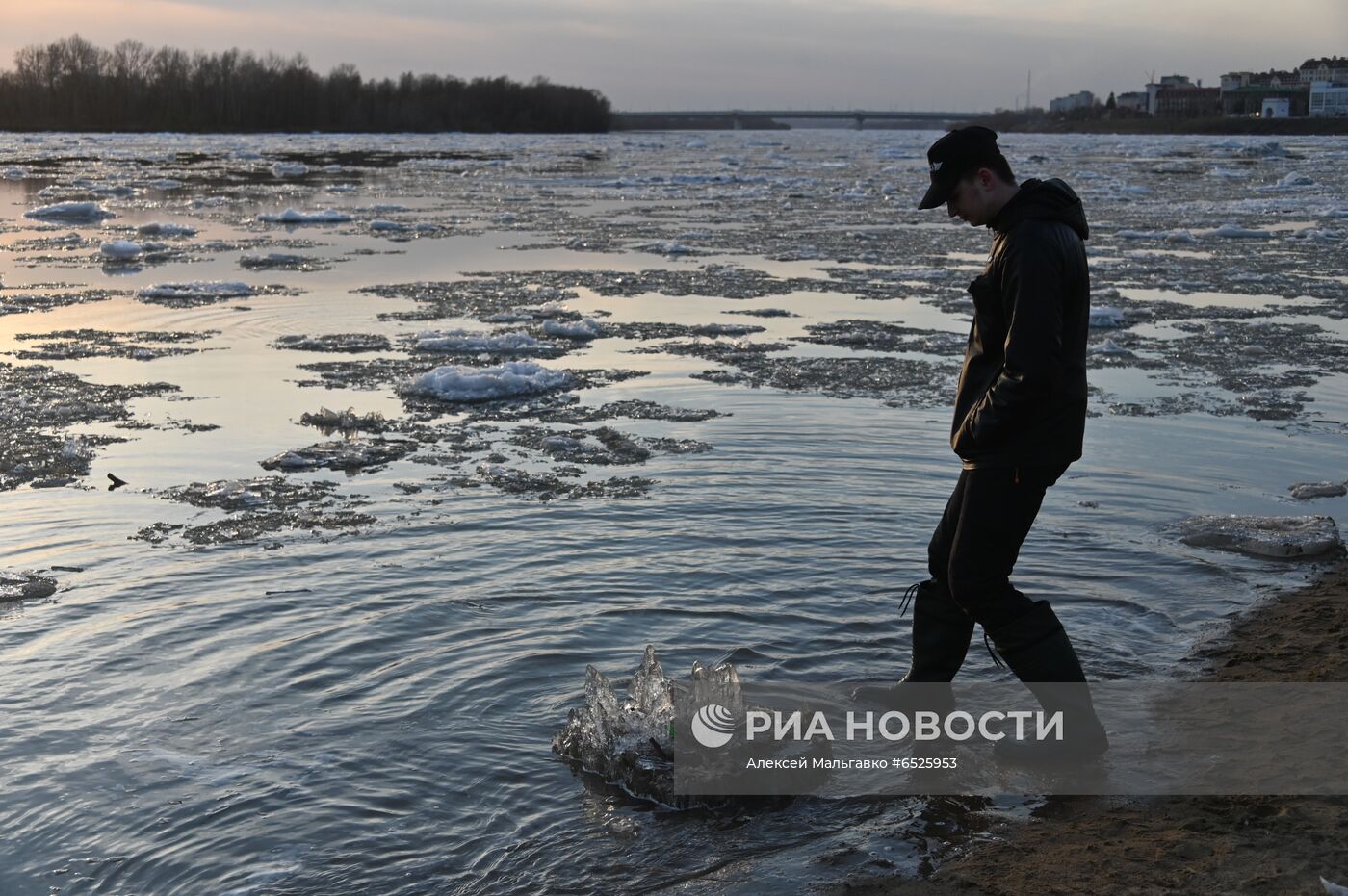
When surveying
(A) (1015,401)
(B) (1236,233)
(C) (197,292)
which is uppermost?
(B) (1236,233)

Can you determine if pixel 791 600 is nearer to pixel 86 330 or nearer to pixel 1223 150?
pixel 86 330

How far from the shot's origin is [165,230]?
23.4 m

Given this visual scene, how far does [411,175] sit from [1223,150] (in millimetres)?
45517

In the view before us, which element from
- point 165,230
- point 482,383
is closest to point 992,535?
point 482,383

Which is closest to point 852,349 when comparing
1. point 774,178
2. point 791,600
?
point 791,600

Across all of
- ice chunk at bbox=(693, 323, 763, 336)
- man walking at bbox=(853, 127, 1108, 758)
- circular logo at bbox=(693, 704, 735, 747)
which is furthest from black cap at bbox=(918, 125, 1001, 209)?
ice chunk at bbox=(693, 323, 763, 336)

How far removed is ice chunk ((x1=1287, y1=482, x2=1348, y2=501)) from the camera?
7.62 m

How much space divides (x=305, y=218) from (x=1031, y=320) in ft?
79.0

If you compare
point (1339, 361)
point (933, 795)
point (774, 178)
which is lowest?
point (933, 795)

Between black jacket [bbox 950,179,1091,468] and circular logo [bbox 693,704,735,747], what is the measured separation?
120 cm

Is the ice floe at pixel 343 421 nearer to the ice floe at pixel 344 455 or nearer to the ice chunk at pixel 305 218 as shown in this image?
the ice floe at pixel 344 455

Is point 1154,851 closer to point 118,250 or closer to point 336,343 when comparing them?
point 336,343

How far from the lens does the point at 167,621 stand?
564 cm

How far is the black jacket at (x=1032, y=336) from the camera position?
3.96m
